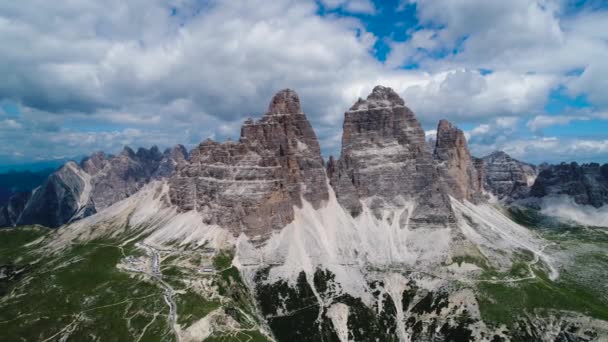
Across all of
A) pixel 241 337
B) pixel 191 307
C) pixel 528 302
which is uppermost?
pixel 528 302

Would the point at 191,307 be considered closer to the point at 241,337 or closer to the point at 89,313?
the point at 241,337

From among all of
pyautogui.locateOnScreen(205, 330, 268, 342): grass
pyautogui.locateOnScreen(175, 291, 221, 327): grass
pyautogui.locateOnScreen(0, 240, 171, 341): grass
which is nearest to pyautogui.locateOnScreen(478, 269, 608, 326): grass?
pyautogui.locateOnScreen(205, 330, 268, 342): grass

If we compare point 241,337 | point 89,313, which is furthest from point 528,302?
point 89,313

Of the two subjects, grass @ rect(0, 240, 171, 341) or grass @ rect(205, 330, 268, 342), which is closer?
grass @ rect(205, 330, 268, 342)

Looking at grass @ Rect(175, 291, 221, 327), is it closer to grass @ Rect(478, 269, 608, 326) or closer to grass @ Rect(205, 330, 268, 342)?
grass @ Rect(205, 330, 268, 342)

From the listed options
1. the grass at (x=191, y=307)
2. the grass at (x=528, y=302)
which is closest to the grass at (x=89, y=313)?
the grass at (x=191, y=307)

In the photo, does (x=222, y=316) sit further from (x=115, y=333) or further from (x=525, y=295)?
(x=525, y=295)

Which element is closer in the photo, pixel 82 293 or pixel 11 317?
pixel 11 317

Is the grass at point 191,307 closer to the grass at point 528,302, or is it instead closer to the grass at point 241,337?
the grass at point 241,337

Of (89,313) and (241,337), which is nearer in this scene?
(241,337)

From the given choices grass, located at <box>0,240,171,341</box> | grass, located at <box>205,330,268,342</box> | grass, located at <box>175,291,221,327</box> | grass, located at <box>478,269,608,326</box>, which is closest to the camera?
grass, located at <box>205,330,268,342</box>

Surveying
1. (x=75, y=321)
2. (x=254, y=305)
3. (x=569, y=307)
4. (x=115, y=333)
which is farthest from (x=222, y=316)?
(x=569, y=307)
